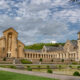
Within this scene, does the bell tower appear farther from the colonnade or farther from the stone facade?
the colonnade

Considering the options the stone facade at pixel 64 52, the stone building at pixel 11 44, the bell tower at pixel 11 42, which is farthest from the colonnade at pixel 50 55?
the bell tower at pixel 11 42

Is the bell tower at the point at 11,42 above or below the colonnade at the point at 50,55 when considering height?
above

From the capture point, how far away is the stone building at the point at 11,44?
6819 cm

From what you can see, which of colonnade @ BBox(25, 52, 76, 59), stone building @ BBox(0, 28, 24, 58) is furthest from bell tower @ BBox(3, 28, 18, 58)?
colonnade @ BBox(25, 52, 76, 59)

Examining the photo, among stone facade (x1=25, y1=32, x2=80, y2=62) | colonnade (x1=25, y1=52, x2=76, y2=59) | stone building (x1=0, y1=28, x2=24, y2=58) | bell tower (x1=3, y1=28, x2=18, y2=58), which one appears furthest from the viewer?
colonnade (x1=25, y1=52, x2=76, y2=59)

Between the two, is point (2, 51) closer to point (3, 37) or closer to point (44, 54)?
point (3, 37)

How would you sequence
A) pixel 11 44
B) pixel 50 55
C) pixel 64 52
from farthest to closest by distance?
1. pixel 50 55
2. pixel 64 52
3. pixel 11 44

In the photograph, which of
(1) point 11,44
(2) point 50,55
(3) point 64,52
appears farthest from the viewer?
(2) point 50,55

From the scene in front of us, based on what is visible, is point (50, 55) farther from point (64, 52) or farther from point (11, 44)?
point (11, 44)

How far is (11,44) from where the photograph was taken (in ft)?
229

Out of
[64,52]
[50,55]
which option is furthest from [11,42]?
[50,55]

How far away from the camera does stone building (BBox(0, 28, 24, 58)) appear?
2685 inches

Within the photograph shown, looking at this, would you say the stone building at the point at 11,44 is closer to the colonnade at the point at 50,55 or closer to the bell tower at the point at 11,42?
the bell tower at the point at 11,42

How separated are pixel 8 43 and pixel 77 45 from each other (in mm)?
30849
